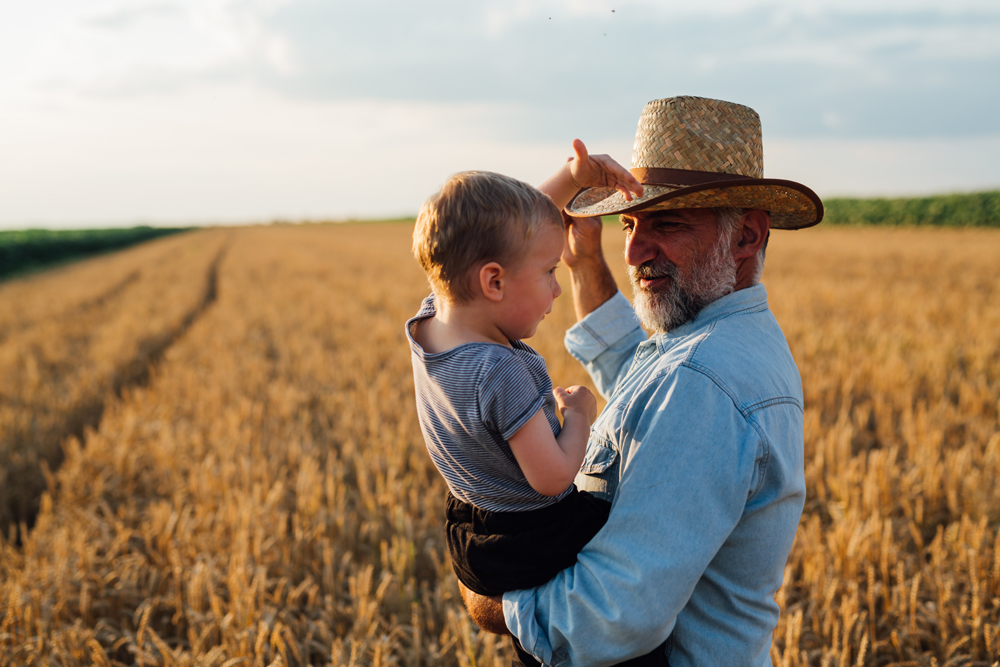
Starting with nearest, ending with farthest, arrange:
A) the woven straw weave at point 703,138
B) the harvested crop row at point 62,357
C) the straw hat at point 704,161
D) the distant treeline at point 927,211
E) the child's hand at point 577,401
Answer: the child's hand at point 577,401 < the straw hat at point 704,161 < the woven straw weave at point 703,138 < the harvested crop row at point 62,357 < the distant treeline at point 927,211

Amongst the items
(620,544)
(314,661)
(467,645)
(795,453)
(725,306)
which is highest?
(725,306)

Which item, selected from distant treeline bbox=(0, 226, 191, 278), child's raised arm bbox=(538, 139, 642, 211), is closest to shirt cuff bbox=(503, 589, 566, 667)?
child's raised arm bbox=(538, 139, 642, 211)

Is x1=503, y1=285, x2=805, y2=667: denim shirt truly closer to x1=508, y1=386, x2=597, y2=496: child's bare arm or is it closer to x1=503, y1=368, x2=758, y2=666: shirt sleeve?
x1=503, y1=368, x2=758, y2=666: shirt sleeve

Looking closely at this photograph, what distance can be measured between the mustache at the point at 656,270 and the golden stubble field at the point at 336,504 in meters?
1.52

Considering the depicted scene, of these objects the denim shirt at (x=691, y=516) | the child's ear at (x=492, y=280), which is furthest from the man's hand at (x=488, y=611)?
the child's ear at (x=492, y=280)

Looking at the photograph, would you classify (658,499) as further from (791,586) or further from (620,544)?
(791,586)

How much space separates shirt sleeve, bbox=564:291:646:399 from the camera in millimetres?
2449

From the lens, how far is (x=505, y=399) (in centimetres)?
145

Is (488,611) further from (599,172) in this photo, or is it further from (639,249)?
(599,172)

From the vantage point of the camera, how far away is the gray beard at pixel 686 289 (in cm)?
178

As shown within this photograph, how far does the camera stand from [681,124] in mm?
1883

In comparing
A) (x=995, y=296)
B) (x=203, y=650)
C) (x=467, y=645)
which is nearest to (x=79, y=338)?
(x=203, y=650)

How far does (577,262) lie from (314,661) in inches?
78.4

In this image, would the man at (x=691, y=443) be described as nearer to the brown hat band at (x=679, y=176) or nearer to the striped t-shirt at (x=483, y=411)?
the brown hat band at (x=679, y=176)
